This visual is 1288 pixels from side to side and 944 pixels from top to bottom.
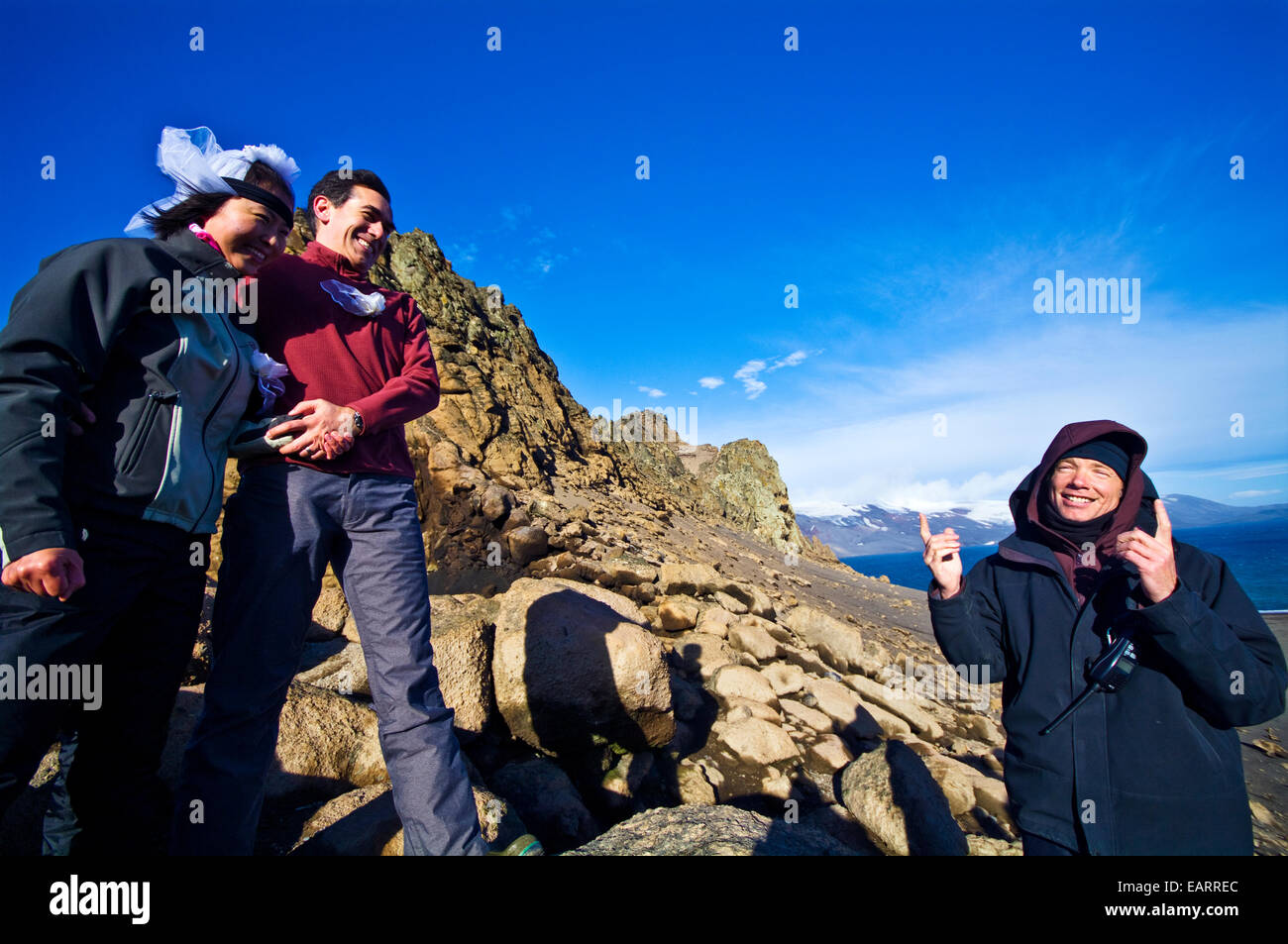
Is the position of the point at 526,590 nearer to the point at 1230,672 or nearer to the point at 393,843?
the point at 393,843

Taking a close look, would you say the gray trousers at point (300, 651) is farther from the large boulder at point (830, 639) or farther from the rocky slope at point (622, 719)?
the large boulder at point (830, 639)

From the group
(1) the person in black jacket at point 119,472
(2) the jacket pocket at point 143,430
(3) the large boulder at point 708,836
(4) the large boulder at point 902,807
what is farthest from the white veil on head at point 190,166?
(4) the large boulder at point 902,807

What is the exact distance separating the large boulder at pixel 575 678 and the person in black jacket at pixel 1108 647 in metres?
3.04

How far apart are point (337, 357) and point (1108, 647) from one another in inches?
158

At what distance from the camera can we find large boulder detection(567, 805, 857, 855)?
2682 mm

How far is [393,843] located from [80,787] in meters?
1.46

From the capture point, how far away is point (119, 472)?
202cm

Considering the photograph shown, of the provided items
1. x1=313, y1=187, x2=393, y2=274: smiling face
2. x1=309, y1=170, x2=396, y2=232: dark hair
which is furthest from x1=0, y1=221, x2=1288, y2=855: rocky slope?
x1=309, y1=170, x2=396, y2=232: dark hair

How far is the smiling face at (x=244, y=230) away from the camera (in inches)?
99.0

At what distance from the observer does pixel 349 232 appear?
9.80ft

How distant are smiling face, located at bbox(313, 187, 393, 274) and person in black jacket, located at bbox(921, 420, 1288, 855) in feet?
11.2

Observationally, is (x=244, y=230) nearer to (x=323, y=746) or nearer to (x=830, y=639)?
(x=323, y=746)
